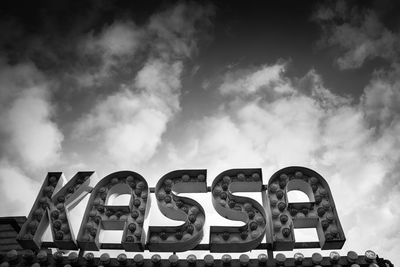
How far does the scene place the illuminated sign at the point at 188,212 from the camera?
970 centimetres

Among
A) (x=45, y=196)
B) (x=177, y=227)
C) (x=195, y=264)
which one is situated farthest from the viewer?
(x=45, y=196)

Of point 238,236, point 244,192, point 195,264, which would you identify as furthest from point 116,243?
point 244,192

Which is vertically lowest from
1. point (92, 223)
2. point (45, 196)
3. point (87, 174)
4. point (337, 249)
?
point (337, 249)

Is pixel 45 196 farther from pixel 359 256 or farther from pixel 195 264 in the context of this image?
pixel 359 256

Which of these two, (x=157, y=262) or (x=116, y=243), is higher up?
(x=116, y=243)

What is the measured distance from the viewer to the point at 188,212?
1036 cm

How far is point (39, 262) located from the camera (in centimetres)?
961

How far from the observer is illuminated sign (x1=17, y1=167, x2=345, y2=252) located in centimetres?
970

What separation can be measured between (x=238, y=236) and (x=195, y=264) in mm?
1492

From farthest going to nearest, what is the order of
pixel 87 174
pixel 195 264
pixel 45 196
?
1. pixel 87 174
2. pixel 45 196
3. pixel 195 264

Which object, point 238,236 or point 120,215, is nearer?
point 238,236

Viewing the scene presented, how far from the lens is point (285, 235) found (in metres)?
9.62

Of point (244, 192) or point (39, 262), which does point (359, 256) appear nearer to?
point (244, 192)

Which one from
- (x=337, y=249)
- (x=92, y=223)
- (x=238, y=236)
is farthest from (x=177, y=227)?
(x=337, y=249)
